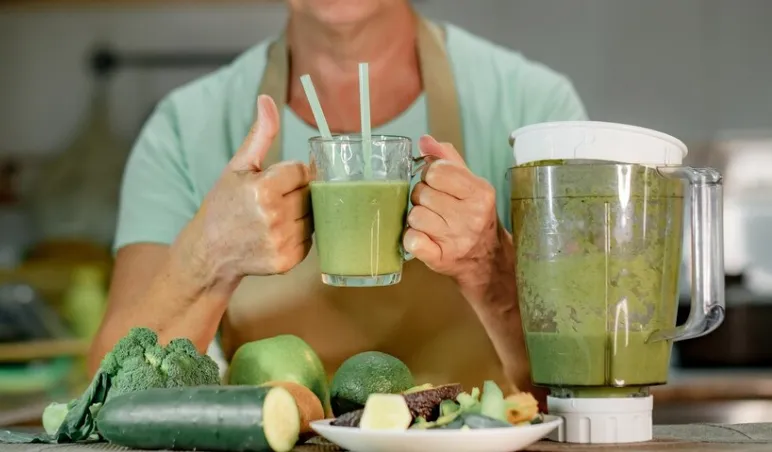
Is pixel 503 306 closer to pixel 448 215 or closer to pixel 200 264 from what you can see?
pixel 448 215

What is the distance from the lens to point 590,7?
11.5 feet

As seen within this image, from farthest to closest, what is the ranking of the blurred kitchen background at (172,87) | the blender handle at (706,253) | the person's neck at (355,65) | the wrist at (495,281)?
the blurred kitchen background at (172,87), the person's neck at (355,65), the wrist at (495,281), the blender handle at (706,253)

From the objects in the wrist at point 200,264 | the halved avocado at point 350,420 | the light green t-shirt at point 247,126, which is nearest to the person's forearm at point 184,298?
the wrist at point 200,264

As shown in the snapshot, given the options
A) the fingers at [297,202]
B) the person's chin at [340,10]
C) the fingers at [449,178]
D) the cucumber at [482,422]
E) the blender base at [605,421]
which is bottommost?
the blender base at [605,421]

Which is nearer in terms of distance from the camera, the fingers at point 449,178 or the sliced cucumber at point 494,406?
the sliced cucumber at point 494,406

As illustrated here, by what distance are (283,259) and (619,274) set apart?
393 millimetres

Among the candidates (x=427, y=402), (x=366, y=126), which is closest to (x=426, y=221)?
(x=366, y=126)

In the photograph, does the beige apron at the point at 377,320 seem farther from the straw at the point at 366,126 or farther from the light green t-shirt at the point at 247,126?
the straw at the point at 366,126

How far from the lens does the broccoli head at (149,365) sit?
110cm

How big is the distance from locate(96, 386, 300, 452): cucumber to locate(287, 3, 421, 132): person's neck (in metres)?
0.72

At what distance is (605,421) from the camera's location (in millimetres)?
1075

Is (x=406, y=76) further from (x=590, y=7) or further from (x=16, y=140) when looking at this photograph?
(x=16, y=140)

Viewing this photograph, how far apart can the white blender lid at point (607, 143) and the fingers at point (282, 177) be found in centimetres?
28

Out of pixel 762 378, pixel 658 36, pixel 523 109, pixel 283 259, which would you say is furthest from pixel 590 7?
pixel 283 259
